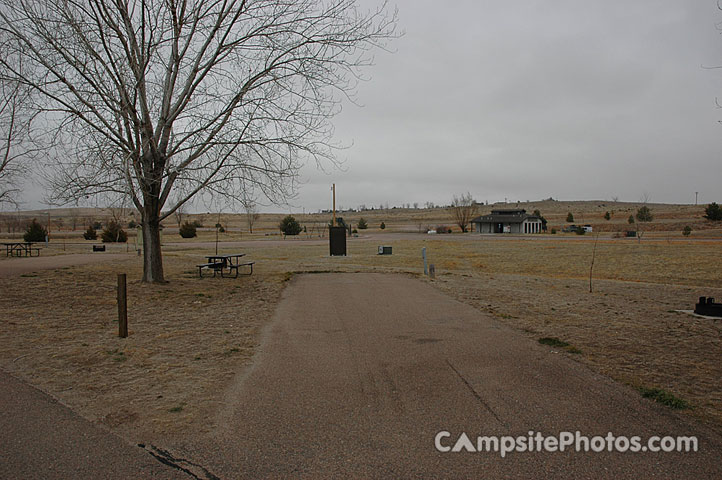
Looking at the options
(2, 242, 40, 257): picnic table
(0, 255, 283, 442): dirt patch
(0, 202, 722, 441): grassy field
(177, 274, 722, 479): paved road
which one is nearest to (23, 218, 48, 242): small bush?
(2, 242, 40, 257): picnic table

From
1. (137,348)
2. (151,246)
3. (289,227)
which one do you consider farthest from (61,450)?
(289,227)

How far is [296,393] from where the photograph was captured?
15.9 ft

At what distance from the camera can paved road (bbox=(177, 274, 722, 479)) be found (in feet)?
11.0

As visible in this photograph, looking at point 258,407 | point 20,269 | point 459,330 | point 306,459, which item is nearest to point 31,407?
point 258,407

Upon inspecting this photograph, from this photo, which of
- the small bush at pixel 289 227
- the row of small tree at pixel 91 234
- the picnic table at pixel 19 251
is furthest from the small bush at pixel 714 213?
the picnic table at pixel 19 251

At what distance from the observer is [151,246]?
13188mm

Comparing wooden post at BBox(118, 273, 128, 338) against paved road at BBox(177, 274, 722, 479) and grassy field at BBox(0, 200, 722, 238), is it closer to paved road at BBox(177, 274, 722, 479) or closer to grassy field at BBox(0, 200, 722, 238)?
paved road at BBox(177, 274, 722, 479)

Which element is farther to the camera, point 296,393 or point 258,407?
point 296,393

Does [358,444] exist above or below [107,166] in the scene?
below

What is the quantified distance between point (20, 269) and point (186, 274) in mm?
6194

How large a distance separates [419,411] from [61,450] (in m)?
2.87

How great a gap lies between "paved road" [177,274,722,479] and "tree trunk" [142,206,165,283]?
712 centimetres

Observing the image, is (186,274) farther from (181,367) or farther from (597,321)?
(597,321)

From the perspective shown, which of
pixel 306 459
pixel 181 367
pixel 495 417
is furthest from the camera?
pixel 181 367
